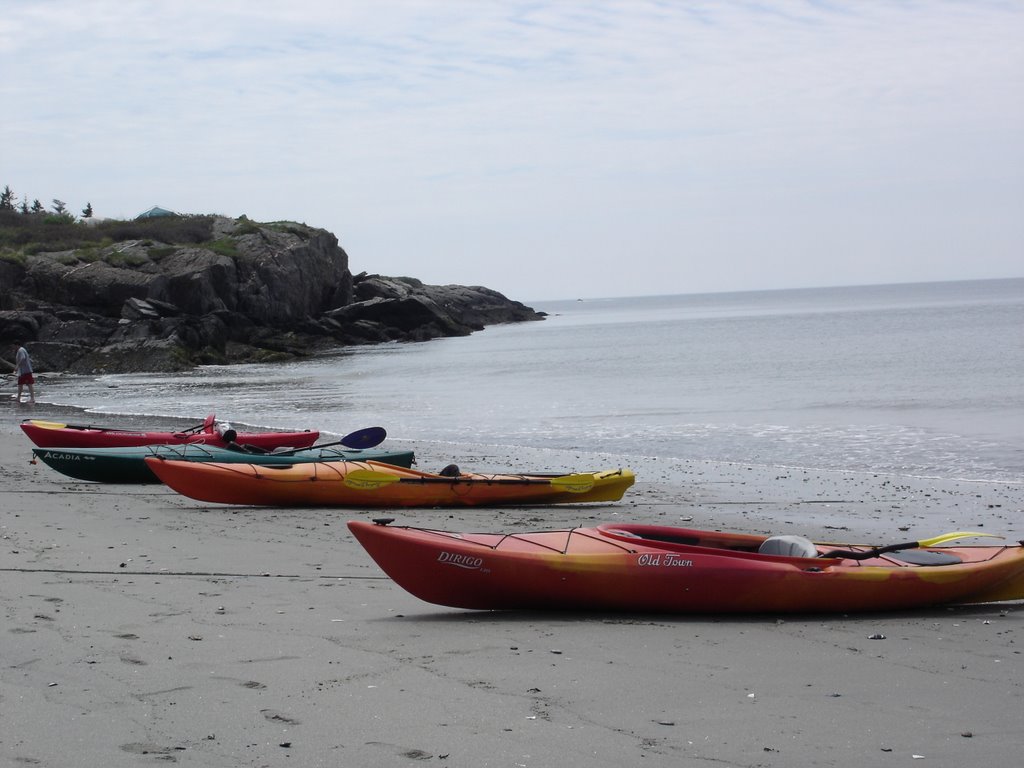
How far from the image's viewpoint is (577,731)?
371cm

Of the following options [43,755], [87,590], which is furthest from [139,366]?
[43,755]

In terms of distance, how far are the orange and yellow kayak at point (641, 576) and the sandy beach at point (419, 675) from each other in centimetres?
11

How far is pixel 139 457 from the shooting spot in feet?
36.7

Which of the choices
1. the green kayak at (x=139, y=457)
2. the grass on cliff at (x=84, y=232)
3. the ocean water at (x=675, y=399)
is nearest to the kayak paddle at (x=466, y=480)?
the green kayak at (x=139, y=457)

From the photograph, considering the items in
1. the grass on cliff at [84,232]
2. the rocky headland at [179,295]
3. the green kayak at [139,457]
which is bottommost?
the green kayak at [139,457]

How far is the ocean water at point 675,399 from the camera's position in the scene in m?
14.7

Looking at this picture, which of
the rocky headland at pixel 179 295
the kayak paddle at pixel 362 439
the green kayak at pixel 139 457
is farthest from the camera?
the rocky headland at pixel 179 295

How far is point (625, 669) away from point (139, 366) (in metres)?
33.7

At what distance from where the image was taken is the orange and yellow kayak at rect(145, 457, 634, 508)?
32.0 feet

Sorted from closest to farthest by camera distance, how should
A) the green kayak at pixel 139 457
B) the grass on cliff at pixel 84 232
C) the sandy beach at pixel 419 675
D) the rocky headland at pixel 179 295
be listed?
the sandy beach at pixel 419 675 < the green kayak at pixel 139 457 < the rocky headland at pixel 179 295 < the grass on cliff at pixel 84 232

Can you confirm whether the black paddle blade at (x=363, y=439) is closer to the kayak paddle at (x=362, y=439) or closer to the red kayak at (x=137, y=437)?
the kayak paddle at (x=362, y=439)

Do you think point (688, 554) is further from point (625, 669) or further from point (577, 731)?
point (577, 731)

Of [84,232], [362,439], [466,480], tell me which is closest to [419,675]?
[466,480]

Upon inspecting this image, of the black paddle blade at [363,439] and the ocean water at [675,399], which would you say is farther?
the ocean water at [675,399]
